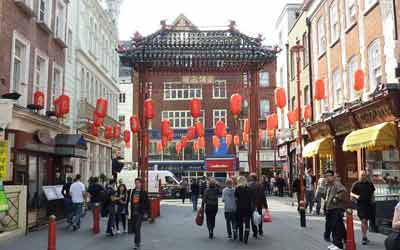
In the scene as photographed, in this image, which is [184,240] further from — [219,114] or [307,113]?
[219,114]

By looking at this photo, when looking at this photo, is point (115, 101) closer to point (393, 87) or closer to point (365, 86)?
point (365, 86)

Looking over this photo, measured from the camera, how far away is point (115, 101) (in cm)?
3641

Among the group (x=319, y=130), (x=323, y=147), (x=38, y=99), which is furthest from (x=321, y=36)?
(x=38, y=99)

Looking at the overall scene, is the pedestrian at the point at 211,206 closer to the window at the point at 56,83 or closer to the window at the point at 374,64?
the window at the point at 374,64

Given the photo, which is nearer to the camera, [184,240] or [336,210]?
[336,210]

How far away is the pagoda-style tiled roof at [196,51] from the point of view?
1814 centimetres

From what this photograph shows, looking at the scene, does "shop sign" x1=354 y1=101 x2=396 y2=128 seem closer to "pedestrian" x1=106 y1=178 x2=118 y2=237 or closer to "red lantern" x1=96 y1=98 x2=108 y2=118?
"pedestrian" x1=106 y1=178 x2=118 y2=237

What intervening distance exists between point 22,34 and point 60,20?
5.37 m

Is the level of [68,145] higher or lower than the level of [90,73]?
lower

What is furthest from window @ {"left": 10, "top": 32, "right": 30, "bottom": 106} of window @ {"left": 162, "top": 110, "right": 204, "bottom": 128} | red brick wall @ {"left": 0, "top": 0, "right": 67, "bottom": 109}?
window @ {"left": 162, "top": 110, "right": 204, "bottom": 128}

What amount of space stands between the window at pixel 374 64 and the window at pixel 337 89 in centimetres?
348

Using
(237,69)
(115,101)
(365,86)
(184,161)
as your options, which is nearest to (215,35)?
(237,69)

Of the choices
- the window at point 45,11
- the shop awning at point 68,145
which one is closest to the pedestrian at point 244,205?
the shop awning at point 68,145

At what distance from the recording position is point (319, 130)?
23.9m
